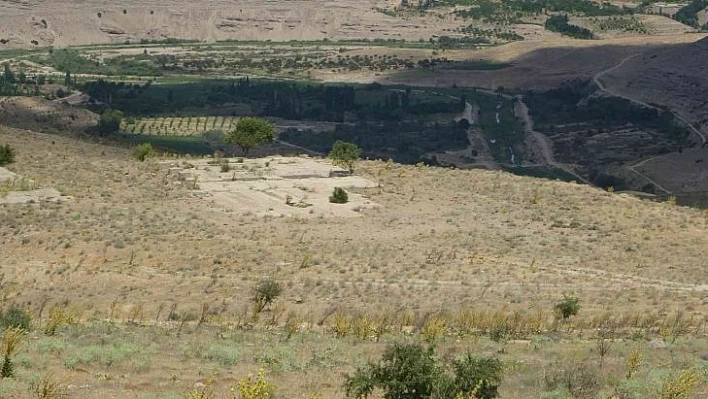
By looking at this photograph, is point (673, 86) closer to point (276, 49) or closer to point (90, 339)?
point (276, 49)

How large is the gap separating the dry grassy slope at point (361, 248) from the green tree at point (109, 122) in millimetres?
36850

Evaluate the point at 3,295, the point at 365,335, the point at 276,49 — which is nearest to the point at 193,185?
the point at 3,295

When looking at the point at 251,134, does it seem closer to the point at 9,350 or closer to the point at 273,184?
the point at 273,184

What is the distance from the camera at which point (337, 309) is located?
949 inches

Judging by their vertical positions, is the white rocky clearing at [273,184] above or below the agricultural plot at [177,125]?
above

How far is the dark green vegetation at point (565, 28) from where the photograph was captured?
166875 millimetres

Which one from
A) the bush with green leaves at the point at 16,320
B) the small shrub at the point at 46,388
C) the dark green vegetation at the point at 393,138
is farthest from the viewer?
the dark green vegetation at the point at 393,138

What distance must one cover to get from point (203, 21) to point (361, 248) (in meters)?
151

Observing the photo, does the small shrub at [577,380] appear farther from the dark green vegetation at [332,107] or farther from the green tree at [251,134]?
the dark green vegetation at [332,107]

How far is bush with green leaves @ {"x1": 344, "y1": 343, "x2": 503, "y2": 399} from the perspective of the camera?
44.7 ft

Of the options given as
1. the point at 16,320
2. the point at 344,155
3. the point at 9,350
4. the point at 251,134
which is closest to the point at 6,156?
the point at 344,155

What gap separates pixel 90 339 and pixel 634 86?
334 ft

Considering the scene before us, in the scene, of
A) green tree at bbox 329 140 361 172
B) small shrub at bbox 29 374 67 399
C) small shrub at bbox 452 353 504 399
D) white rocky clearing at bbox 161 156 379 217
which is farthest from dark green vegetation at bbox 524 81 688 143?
small shrub at bbox 29 374 67 399

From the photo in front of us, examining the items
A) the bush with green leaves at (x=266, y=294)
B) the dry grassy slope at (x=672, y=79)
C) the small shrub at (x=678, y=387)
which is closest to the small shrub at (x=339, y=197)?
the bush with green leaves at (x=266, y=294)
